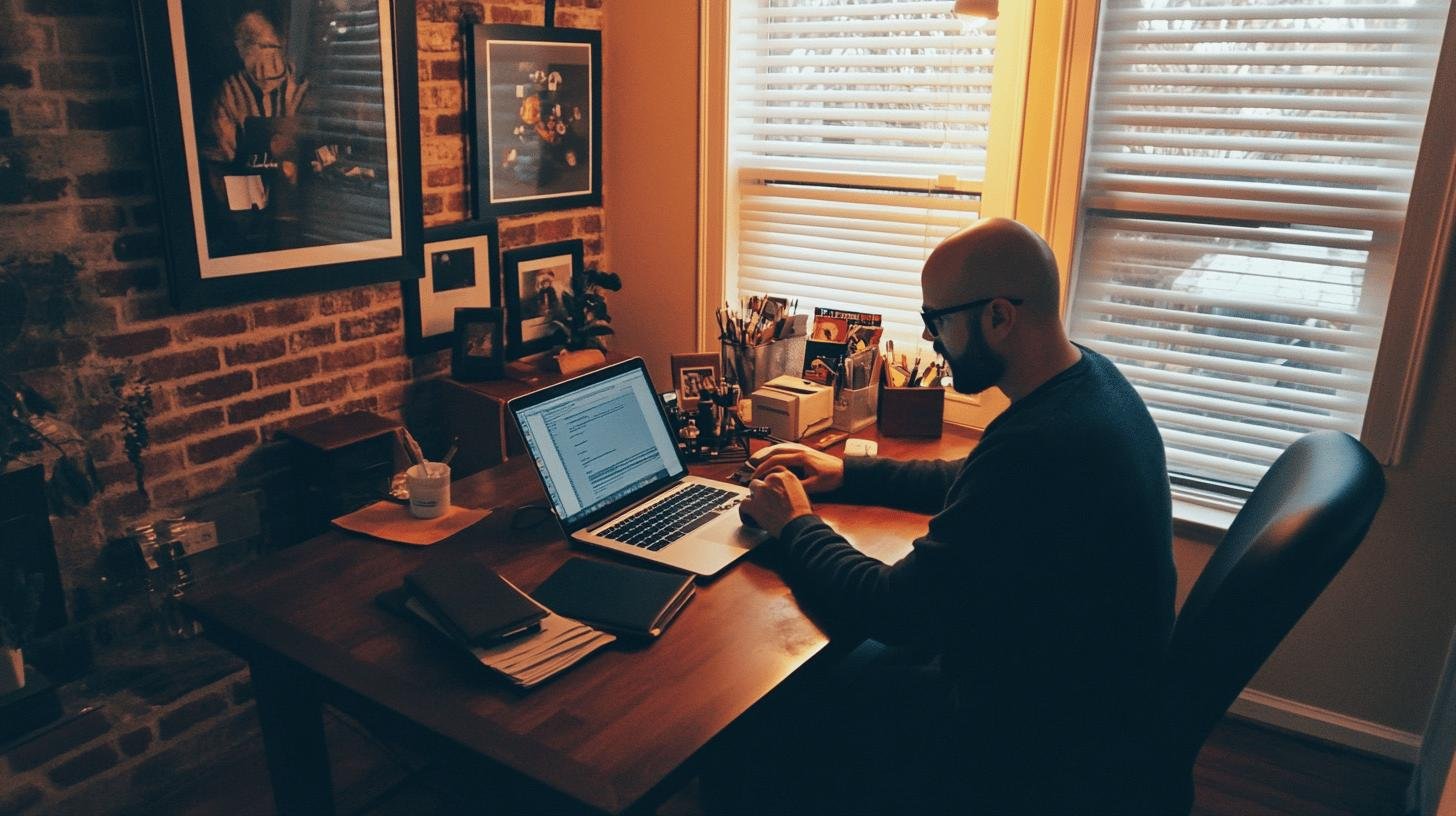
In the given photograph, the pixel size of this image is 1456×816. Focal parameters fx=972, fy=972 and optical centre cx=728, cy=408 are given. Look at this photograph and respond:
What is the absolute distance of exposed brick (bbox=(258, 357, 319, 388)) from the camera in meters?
2.60

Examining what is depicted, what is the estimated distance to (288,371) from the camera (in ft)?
8.70

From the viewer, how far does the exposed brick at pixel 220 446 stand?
246 cm

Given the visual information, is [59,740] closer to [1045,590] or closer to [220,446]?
[220,446]

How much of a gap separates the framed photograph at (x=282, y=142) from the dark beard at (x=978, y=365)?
1.78 meters

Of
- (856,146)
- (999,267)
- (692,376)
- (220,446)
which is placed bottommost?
(220,446)

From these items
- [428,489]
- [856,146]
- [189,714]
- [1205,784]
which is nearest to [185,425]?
[189,714]

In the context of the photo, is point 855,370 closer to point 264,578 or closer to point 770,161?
point 770,161

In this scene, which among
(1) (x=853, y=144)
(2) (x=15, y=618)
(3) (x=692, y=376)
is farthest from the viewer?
(1) (x=853, y=144)

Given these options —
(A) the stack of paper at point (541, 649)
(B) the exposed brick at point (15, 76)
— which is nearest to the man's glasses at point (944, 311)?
(A) the stack of paper at point (541, 649)

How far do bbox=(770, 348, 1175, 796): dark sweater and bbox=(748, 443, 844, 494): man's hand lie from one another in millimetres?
479

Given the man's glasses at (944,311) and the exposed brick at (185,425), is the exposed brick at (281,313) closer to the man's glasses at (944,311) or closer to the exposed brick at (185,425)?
the exposed brick at (185,425)

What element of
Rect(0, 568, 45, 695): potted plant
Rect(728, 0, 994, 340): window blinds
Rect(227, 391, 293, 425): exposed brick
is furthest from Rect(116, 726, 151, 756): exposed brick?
Rect(728, 0, 994, 340): window blinds

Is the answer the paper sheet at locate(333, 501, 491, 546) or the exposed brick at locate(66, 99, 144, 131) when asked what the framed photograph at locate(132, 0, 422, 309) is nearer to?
the exposed brick at locate(66, 99, 144, 131)

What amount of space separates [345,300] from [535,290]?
700mm
